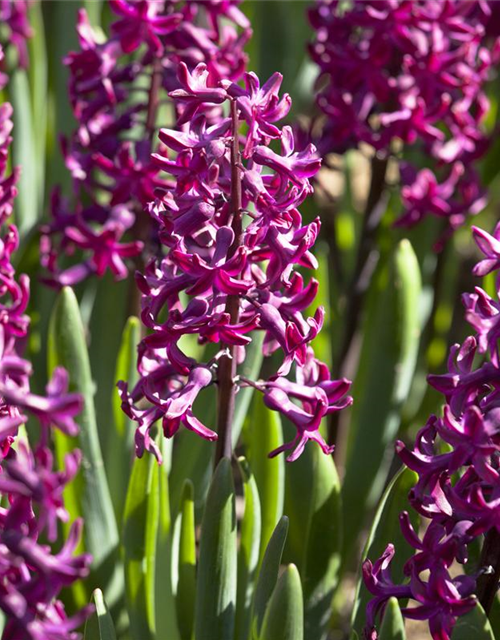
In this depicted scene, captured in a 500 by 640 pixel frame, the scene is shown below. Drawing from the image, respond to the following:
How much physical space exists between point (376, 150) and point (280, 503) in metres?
0.82

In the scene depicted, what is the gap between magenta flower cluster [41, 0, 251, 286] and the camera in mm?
1884

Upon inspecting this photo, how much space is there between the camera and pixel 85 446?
179 cm

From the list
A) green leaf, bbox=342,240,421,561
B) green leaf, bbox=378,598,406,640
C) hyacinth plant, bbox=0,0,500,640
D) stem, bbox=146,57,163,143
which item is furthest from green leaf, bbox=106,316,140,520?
green leaf, bbox=378,598,406,640

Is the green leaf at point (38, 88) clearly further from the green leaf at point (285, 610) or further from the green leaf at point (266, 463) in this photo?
the green leaf at point (285, 610)

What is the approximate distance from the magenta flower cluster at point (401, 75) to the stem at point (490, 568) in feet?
3.41

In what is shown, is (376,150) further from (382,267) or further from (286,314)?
(286,314)

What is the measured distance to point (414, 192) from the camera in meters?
2.27

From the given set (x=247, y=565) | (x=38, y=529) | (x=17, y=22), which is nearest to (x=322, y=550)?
(x=247, y=565)

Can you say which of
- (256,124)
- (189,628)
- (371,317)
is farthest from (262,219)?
(371,317)

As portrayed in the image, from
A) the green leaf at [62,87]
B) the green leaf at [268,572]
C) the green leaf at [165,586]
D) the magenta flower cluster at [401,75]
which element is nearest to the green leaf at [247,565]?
the green leaf at [165,586]

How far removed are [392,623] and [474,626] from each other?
11cm

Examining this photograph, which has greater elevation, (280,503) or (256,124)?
(256,124)

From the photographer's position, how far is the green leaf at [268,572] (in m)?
1.37

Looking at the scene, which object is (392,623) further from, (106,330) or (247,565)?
(106,330)
